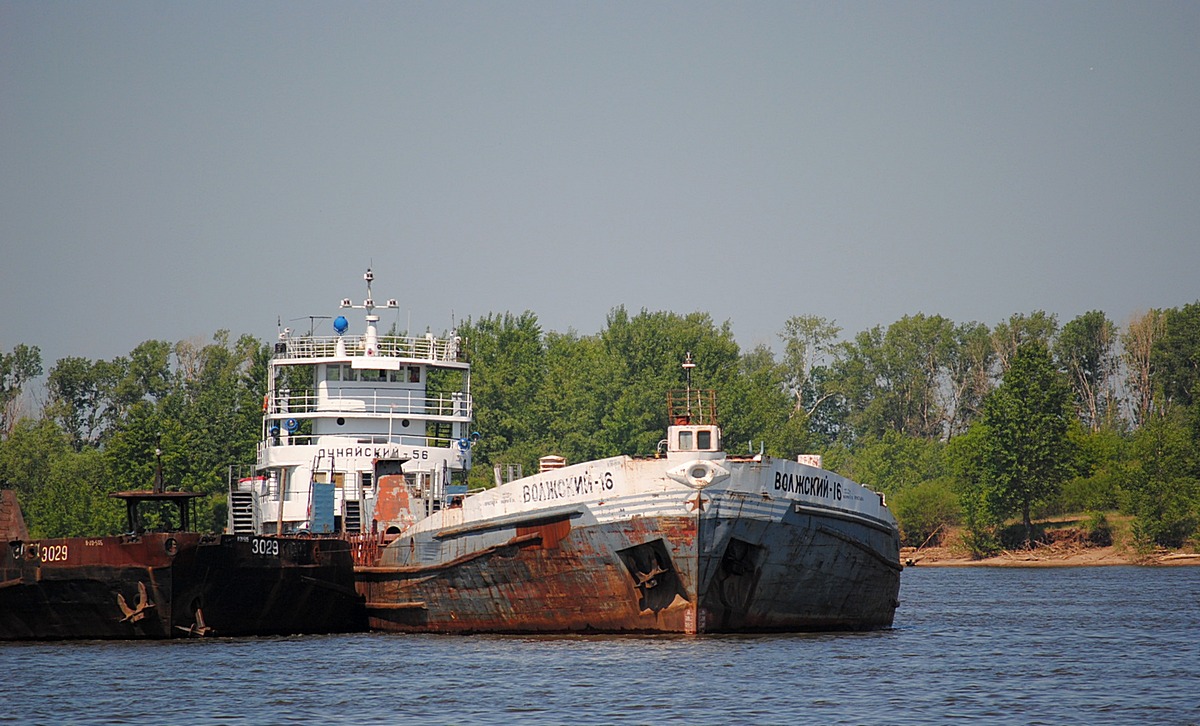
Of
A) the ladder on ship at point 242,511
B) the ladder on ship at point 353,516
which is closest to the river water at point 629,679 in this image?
the ladder on ship at point 353,516

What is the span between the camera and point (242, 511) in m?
47.4

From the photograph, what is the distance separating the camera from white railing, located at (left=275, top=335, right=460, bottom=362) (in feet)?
155

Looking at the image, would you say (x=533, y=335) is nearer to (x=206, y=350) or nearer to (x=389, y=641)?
(x=206, y=350)

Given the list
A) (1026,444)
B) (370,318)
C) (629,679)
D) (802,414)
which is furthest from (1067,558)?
(629,679)

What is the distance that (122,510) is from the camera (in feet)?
266

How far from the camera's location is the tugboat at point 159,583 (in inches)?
1431

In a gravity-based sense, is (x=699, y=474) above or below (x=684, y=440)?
below

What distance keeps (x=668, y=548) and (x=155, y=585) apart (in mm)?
11910

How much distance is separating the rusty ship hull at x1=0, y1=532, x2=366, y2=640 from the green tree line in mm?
31685

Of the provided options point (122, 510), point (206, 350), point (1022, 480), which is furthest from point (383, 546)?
point (206, 350)

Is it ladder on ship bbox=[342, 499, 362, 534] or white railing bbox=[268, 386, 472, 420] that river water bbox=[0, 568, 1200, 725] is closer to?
ladder on ship bbox=[342, 499, 362, 534]

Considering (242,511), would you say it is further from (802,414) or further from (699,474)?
(802,414)

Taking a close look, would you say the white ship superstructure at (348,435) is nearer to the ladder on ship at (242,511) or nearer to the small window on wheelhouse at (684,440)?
the ladder on ship at (242,511)

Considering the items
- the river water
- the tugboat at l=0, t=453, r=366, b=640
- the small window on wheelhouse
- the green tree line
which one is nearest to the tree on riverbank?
the green tree line
